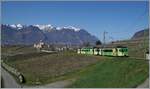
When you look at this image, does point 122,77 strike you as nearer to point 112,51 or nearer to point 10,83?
point 10,83

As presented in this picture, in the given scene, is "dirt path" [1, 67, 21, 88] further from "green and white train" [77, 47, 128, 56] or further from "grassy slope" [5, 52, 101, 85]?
"green and white train" [77, 47, 128, 56]

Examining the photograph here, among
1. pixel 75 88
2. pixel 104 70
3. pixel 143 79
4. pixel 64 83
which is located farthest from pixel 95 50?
pixel 143 79

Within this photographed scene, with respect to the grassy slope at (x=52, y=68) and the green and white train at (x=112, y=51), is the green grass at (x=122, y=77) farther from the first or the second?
the green and white train at (x=112, y=51)

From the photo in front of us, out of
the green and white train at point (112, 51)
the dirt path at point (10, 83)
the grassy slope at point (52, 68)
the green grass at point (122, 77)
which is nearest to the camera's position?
the green grass at point (122, 77)

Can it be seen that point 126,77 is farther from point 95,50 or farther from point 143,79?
point 95,50

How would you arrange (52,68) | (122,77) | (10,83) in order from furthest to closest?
(52,68) → (10,83) → (122,77)

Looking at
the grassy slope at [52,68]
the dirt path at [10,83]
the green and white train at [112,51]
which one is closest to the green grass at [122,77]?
the dirt path at [10,83]

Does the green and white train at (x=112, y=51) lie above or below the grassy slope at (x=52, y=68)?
above

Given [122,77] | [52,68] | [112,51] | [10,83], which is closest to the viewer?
[122,77]

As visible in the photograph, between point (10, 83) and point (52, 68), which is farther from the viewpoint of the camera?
point (52, 68)

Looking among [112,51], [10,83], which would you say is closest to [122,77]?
[10,83]

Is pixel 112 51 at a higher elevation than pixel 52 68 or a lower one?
higher

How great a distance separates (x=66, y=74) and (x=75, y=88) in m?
19.2

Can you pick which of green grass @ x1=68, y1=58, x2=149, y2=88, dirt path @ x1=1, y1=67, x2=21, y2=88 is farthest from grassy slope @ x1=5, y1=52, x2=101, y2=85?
green grass @ x1=68, y1=58, x2=149, y2=88
